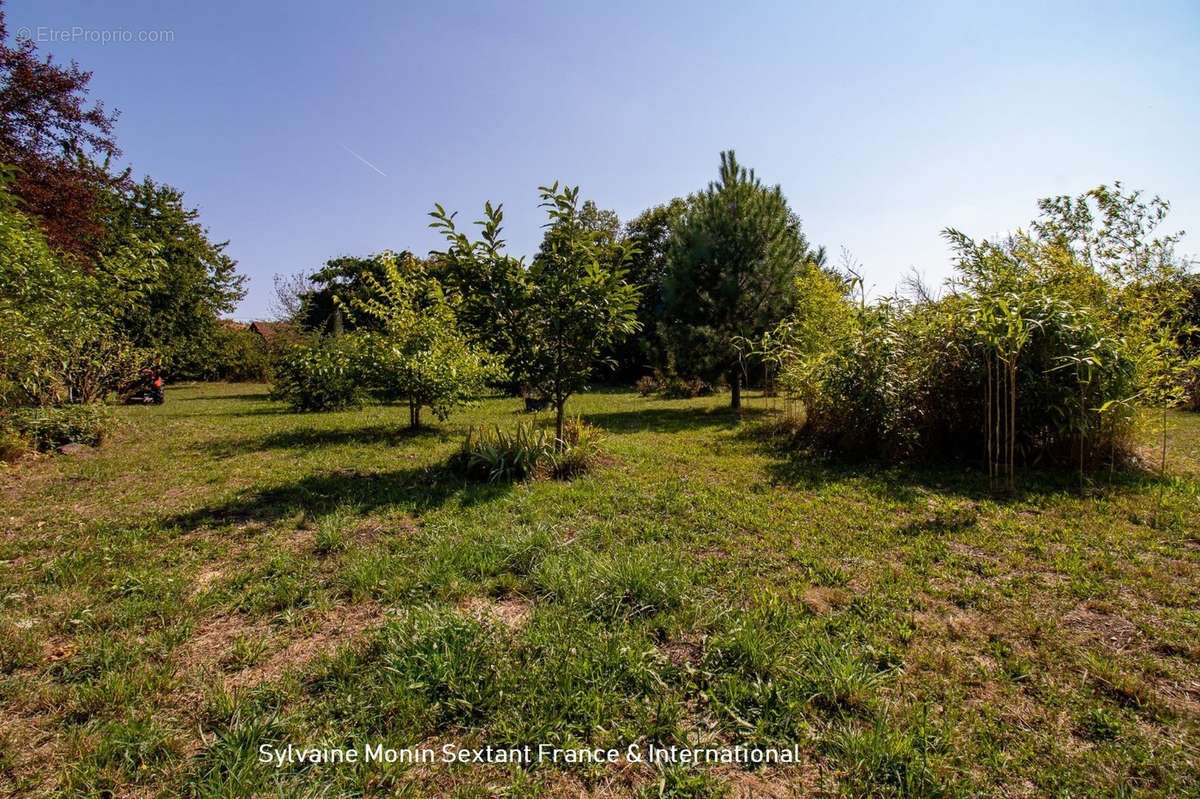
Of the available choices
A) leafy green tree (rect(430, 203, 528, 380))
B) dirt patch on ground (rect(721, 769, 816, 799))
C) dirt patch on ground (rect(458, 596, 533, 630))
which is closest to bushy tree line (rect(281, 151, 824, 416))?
leafy green tree (rect(430, 203, 528, 380))

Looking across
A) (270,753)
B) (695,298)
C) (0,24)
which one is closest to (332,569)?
(270,753)

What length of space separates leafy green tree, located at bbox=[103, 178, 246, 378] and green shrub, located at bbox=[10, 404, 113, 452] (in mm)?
11157

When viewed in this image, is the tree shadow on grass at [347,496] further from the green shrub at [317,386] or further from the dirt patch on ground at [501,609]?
the green shrub at [317,386]

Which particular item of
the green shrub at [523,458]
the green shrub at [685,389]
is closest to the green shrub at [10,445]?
the green shrub at [523,458]

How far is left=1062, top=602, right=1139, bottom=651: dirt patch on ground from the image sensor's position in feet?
7.96

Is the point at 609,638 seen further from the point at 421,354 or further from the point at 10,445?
the point at 10,445

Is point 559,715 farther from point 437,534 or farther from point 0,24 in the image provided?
point 0,24

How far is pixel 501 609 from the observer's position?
2.84m

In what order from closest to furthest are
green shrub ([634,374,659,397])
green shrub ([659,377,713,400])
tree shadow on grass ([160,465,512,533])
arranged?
tree shadow on grass ([160,465,512,533]), green shrub ([659,377,713,400]), green shrub ([634,374,659,397])

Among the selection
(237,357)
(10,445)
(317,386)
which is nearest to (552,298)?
(10,445)

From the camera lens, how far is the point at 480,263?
5.64 m

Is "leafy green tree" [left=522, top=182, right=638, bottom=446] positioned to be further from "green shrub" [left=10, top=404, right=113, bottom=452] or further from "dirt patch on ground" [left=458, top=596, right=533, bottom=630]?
"green shrub" [left=10, top=404, right=113, bottom=452]

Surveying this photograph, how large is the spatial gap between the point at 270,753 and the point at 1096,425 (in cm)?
756

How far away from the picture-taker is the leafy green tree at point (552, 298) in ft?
18.5
